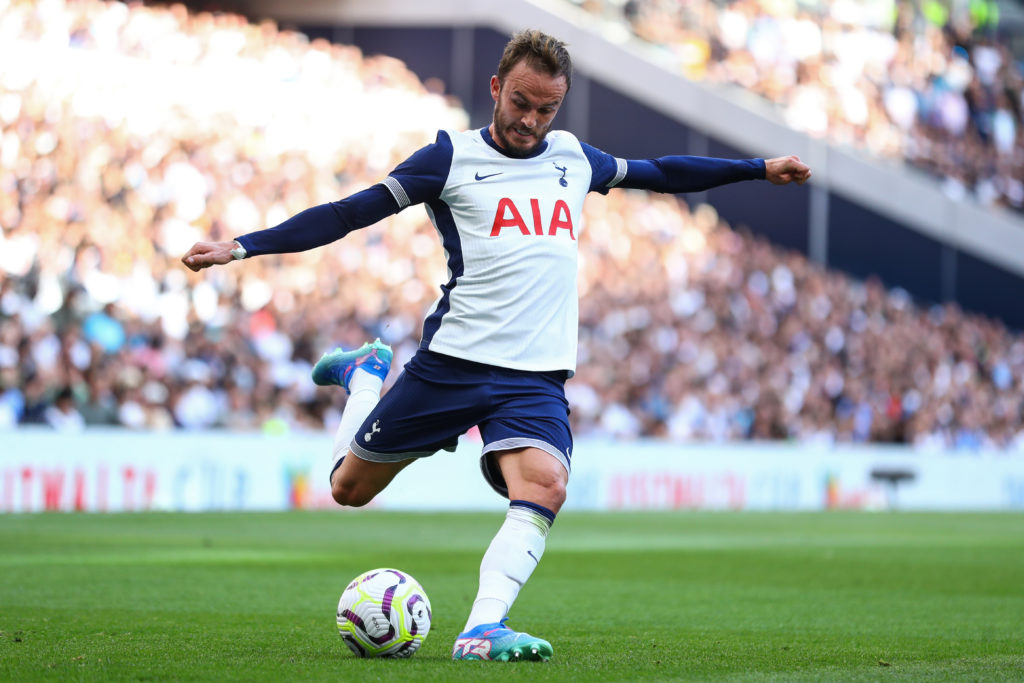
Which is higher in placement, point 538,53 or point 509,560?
point 538,53

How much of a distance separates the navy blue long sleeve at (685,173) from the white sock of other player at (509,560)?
1486mm

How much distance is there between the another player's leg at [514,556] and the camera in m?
5.08

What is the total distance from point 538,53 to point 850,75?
2709 centimetres

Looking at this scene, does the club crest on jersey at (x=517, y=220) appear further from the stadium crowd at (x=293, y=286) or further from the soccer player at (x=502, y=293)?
the stadium crowd at (x=293, y=286)

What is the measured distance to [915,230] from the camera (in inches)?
1229

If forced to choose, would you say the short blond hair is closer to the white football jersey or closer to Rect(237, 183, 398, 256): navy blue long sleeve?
the white football jersey

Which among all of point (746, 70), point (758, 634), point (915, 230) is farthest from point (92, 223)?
point (915, 230)

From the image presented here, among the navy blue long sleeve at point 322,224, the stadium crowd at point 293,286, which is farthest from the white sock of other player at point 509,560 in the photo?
the stadium crowd at point 293,286

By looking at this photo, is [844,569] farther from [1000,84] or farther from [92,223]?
[1000,84]

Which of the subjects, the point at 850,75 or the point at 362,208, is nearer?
the point at 362,208

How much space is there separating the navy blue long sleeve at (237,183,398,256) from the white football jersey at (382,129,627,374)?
0.08m

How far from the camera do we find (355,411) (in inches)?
252

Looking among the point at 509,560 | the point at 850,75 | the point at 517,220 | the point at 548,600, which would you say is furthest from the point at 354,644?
the point at 850,75

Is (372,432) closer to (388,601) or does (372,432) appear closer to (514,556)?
(388,601)
